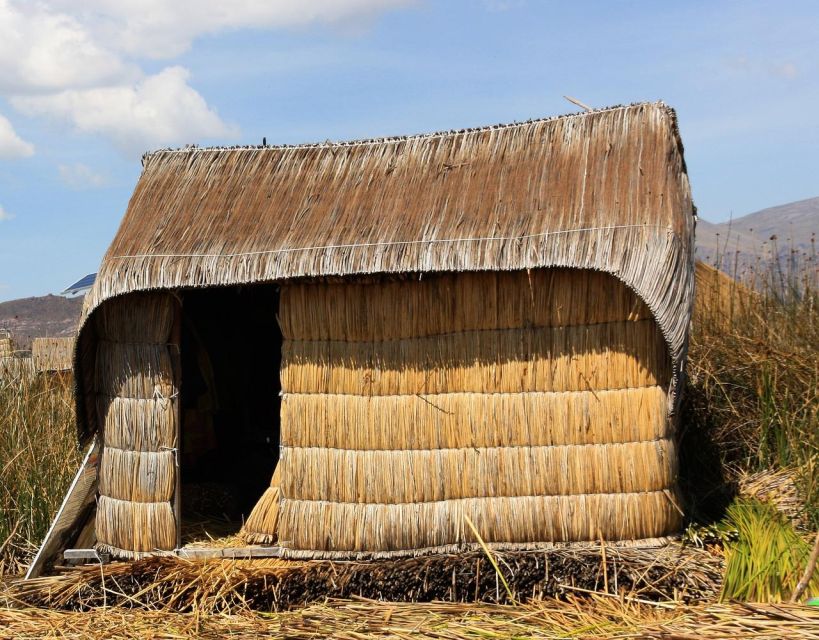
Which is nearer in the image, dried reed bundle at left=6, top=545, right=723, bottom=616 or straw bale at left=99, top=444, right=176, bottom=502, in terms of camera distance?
dried reed bundle at left=6, top=545, right=723, bottom=616

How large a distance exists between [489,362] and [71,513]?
3360mm

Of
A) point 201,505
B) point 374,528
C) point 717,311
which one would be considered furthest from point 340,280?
point 717,311

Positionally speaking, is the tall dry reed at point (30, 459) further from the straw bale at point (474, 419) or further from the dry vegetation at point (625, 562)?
the straw bale at point (474, 419)

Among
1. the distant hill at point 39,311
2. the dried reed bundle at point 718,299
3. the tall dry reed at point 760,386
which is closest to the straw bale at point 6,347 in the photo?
the tall dry reed at point 760,386

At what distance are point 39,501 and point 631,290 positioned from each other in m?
5.11

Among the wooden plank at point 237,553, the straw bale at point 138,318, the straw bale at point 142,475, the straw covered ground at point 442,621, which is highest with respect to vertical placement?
the straw bale at point 138,318

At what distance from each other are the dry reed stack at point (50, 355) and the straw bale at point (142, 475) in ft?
8.11

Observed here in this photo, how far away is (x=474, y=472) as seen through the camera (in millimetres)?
6156

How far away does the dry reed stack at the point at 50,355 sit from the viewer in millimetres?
9309

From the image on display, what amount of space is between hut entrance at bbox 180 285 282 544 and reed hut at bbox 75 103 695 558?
1440 millimetres

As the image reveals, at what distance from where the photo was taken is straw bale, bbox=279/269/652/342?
5.96m

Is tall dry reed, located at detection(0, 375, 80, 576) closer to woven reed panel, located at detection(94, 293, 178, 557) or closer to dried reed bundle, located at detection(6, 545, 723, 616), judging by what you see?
dried reed bundle, located at detection(6, 545, 723, 616)

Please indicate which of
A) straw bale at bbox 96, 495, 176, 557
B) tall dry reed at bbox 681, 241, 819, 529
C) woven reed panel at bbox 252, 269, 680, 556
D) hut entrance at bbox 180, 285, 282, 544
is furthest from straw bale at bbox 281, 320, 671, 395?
hut entrance at bbox 180, 285, 282, 544

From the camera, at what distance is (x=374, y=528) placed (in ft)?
20.5
